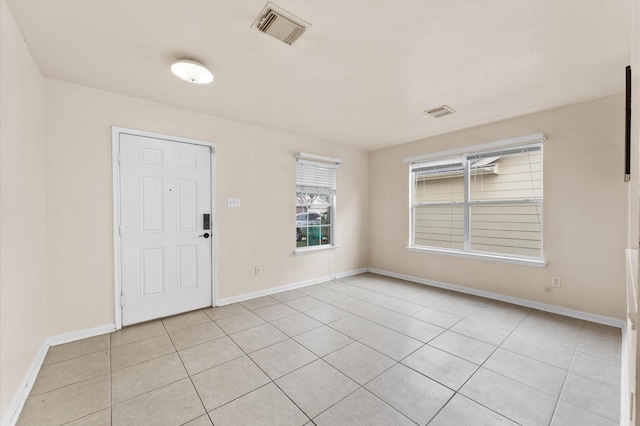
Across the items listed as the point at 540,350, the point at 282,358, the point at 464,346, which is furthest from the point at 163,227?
the point at 540,350

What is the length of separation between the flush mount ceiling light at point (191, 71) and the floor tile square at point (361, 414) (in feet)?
9.28

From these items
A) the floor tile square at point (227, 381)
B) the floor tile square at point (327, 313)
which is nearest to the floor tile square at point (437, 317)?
the floor tile square at point (327, 313)

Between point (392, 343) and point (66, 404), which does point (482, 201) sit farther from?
point (66, 404)

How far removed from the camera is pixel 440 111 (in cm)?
342

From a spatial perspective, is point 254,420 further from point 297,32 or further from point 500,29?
point 500,29

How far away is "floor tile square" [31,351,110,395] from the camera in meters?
2.01

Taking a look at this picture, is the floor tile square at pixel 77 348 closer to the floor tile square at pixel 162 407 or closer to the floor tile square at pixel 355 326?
the floor tile square at pixel 162 407

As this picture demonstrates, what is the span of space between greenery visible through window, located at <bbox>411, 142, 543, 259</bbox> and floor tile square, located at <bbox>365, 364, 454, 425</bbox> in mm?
2687

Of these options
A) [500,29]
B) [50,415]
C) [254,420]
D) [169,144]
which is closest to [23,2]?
[169,144]

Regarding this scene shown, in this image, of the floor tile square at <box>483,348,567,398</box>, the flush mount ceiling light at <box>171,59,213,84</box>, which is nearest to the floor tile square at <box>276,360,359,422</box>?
the floor tile square at <box>483,348,567,398</box>

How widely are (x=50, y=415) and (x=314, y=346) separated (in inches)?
74.4

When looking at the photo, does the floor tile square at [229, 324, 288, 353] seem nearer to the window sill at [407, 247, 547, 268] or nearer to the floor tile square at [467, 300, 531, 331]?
the floor tile square at [467, 300, 531, 331]

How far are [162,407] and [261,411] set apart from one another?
675mm

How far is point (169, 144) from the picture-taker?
10.7ft
